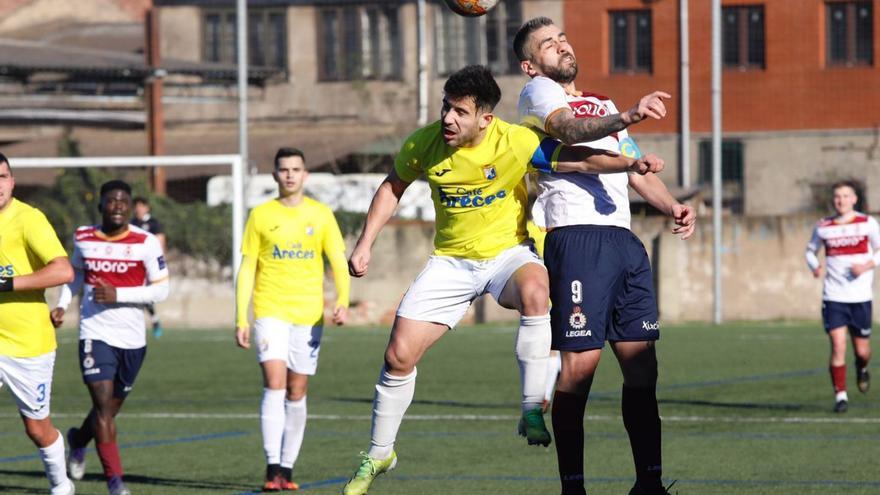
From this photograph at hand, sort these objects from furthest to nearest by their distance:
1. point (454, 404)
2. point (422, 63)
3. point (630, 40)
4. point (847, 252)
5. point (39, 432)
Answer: point (422, 63)
point (630, 40)
point (454, 404)
point (847, 252)
point (39, 432)

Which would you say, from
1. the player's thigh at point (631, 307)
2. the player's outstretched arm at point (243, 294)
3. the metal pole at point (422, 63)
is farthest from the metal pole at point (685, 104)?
the player's thigh at point (631, 307)

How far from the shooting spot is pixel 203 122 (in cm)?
4169

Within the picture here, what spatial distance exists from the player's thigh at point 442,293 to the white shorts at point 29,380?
2434 millimetres

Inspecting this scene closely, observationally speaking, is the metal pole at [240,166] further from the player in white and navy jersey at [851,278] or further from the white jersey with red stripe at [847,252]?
the player in white and navy jersey at [851,278]

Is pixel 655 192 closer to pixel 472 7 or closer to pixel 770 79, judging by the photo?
pixel 472 7

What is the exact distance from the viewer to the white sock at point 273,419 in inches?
404

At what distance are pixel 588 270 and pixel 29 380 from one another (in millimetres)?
3424

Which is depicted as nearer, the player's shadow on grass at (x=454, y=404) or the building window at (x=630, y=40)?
the player's shadow on grass at (x=454, y=404)

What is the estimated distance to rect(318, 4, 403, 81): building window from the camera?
41125mm

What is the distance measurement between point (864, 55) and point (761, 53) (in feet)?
7.58

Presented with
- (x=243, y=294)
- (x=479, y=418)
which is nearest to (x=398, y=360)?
(x=243, y=294)

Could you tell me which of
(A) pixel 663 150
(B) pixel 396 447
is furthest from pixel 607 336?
(A) pixel 663 150

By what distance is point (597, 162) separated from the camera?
7.52 meters

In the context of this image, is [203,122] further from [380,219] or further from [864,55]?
[380,219]
